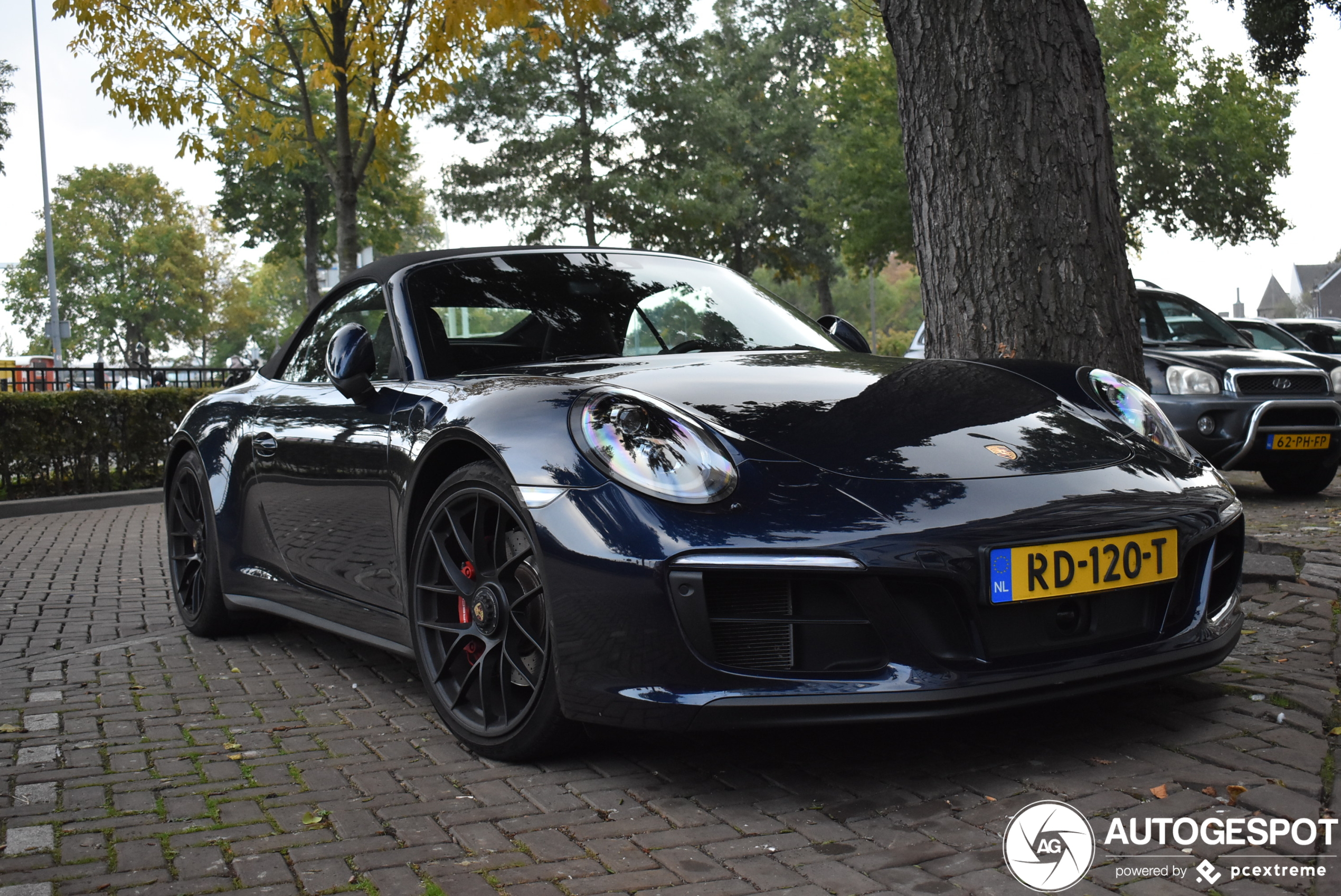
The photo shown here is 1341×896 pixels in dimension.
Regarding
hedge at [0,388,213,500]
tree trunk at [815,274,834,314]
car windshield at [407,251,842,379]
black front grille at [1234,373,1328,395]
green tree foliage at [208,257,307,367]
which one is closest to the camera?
car windshield at [407,251,842,379]

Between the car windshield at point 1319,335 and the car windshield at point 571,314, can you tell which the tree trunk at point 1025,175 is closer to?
the car windshield at point 571,314

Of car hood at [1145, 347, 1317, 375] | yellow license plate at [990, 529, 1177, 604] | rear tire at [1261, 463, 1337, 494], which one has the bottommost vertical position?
rear tire at [1261, 463, 1337, 494]

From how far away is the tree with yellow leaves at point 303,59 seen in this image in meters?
10.9

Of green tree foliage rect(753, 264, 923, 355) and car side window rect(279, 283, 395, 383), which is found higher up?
green tree foliage rect(753, 264, 923, 355)

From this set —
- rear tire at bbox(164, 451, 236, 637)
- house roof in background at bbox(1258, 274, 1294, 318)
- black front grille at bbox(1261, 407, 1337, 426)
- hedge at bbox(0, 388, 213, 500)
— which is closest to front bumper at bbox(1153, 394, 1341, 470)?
black front grille at bbox(1261, 407, 1337, 426)

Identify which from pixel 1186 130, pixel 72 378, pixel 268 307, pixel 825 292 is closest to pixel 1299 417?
pixel 72 378

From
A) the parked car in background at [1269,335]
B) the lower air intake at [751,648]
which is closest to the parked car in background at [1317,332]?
the parked car in background at [1269,335]

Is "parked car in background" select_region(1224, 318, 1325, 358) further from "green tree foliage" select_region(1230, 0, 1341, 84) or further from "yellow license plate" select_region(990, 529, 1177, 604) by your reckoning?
"yellow license plate" select_region(990, 529, 1177, 604)

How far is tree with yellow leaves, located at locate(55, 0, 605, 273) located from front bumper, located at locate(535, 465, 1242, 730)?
8.35 meters

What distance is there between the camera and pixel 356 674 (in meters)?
4.25

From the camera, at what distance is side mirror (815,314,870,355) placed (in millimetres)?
4406

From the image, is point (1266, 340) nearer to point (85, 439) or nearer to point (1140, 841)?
point (1140, 841)

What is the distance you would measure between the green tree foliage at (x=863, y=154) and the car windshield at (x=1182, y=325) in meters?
20.0

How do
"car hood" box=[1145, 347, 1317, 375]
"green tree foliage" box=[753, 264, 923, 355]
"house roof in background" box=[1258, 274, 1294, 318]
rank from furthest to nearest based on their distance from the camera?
"house roof in background" box=[1258, 274, 1294, 318]
"green tree foliage" box=[753, 264, 923, 355]
"car hood" box=[1145, 347, 1317, 375]
